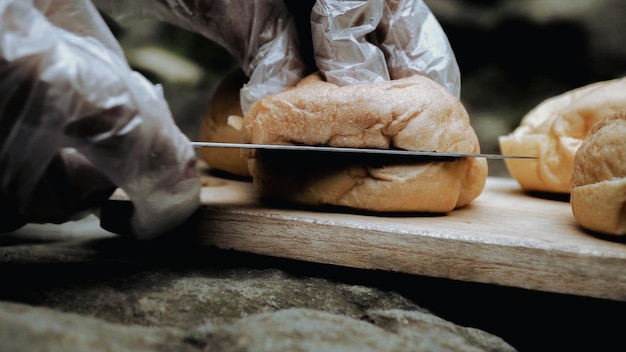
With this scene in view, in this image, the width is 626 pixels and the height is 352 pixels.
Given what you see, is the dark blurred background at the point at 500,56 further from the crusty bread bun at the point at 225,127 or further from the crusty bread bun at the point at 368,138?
the crusty bread bun at the point at 368,138

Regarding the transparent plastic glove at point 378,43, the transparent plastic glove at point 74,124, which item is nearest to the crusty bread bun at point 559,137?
the transparent plastic glove at point 378,43

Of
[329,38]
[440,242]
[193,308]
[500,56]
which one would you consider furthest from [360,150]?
[500,56]

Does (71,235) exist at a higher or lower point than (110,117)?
lower

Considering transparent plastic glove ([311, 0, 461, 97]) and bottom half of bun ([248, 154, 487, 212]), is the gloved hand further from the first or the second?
bottom half of bun ([248, 154, 487, 212])

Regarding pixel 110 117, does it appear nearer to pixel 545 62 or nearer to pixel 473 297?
pixel 473 297

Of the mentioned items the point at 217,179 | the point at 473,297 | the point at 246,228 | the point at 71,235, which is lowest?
the point at 71,235

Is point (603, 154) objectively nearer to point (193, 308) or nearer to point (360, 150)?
point (360, 150)

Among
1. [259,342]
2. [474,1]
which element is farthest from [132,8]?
[474,1]

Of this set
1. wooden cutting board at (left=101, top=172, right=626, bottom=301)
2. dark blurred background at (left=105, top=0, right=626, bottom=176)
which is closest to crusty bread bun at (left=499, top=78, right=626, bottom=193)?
wooden cutting board at (left=101, top=172, right=626, bottom=301)
